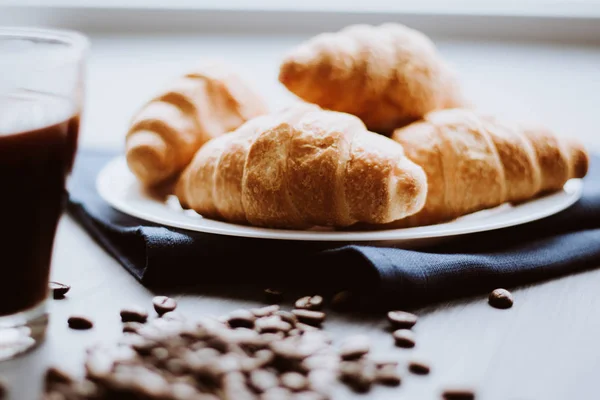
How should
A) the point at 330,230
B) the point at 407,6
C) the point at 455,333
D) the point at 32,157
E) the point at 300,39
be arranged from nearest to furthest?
the point at 32,157
the point at 455,333
the point at 330,230
the point at 407,6
the point at 300,39

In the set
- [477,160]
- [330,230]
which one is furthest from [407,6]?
[330,230]

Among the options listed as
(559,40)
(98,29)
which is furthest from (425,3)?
(98,29)

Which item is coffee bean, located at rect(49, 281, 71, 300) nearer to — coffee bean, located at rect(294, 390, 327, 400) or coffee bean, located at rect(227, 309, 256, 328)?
coffee bean, located at rect(227, 309, 256, 328)

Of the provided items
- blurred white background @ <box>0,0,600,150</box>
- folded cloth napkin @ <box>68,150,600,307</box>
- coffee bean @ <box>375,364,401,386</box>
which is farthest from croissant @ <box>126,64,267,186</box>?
blurred white background @ <box>0,0,600,150</box>

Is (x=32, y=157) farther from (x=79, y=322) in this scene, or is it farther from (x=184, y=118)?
(x=184, y=118)

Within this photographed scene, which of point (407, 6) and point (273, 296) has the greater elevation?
point (407, 6)

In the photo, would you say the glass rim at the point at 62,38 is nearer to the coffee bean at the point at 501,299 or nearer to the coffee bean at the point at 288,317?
the coffee bean at the point at 288,317
